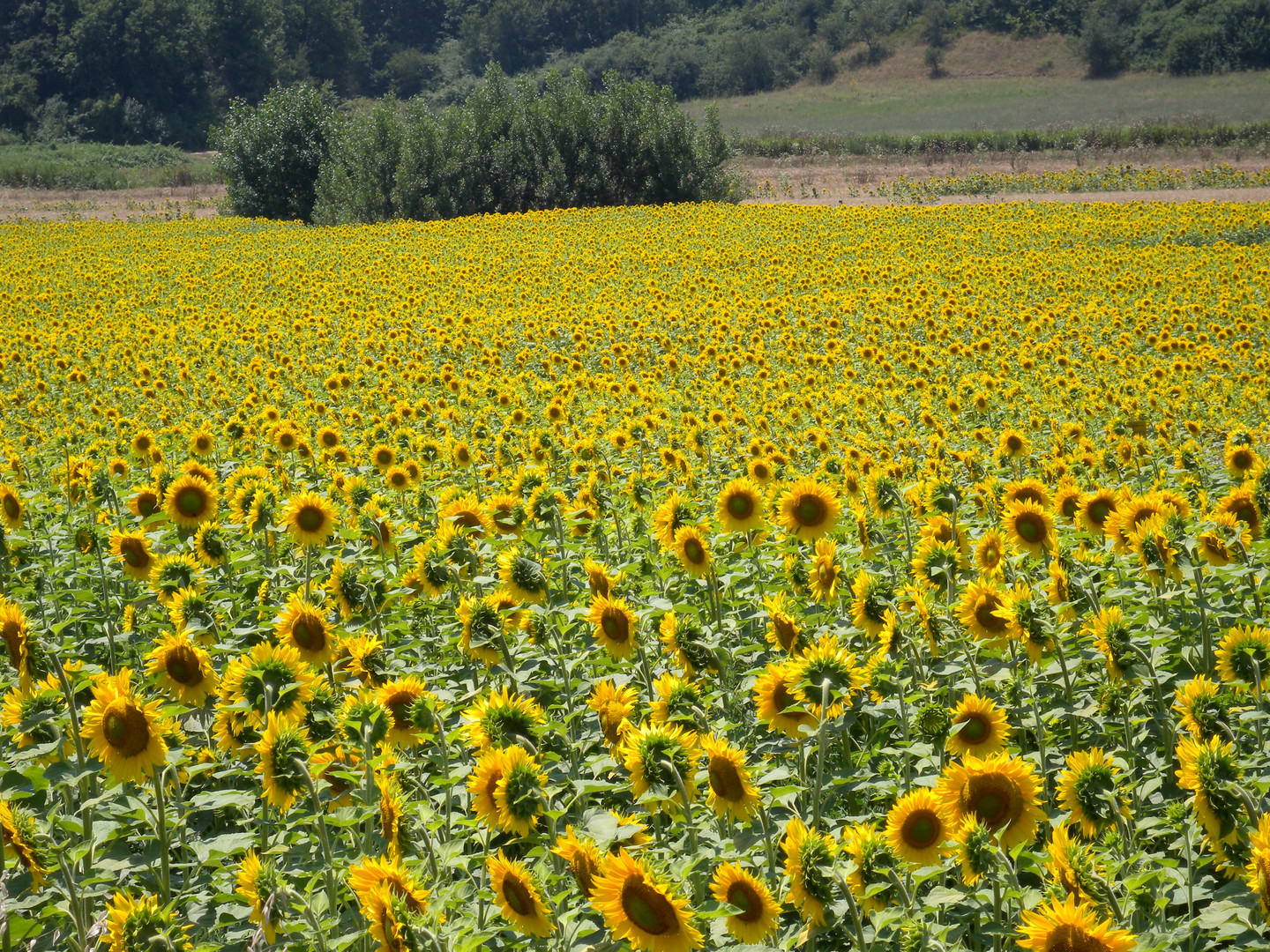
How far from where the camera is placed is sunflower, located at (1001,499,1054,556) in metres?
2.92

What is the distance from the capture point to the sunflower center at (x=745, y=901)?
1.64m

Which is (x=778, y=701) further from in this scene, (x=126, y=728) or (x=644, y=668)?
(x=126, y=728)

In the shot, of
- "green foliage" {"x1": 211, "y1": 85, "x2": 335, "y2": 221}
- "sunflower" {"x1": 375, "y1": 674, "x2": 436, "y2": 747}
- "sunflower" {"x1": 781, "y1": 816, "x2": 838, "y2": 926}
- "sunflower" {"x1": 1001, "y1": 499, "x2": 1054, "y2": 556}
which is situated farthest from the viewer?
"green foliage" {"x1": 211, "y1": 85, "x2": 335, "y2": 221}

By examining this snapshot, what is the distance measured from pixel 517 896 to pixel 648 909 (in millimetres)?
286

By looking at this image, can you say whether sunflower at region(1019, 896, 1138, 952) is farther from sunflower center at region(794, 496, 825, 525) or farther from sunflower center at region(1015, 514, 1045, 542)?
sunflower center at region(794, 496, 825, 525)

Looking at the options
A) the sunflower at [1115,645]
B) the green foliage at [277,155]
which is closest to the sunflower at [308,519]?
the sunflower at [1115,645]

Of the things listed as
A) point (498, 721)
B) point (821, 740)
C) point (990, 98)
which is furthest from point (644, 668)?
point (990, 98)

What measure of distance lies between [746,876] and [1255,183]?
1241 inches

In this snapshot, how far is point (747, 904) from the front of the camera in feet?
5.41

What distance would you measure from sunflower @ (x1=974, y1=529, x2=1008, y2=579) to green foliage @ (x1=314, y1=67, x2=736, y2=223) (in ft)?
85.8

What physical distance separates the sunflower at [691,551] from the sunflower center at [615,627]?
51 centimetres

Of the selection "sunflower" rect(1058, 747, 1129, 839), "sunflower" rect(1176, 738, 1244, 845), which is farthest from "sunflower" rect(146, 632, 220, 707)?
"sunflower" rect(1176, 738, 1244, 845)

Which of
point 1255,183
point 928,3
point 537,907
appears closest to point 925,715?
point 537,907

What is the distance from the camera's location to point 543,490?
355 cm
